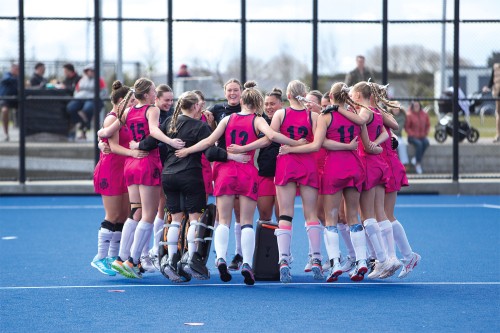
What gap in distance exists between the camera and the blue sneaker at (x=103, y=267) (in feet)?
30.7

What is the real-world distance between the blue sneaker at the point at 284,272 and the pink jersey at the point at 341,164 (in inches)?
29.6

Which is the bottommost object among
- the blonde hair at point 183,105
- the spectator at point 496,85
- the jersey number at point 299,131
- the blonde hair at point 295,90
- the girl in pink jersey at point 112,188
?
the girl in pink jersey at point 112,188

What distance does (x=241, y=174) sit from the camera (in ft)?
29.9

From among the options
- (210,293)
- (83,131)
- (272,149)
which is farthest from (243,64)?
(210,293)

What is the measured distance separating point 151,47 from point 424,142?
5921mm

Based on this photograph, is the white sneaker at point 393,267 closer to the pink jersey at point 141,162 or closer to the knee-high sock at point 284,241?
the knee-high sock at point 284,241

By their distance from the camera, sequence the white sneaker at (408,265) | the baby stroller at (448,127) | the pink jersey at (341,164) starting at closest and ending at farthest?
the pink jersey at (341,164), the white sneaker at (408,265), the baby stroller at (448,127)

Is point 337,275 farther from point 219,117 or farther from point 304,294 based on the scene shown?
point 219,117

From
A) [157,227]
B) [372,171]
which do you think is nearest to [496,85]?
[372,171]

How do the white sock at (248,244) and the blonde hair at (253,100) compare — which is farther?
the blonde hair at (253,100)

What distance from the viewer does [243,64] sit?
18047 millimetres

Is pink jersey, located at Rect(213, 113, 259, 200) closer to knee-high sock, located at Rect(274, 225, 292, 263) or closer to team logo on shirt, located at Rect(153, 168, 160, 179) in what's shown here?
knee-high sock, located at Rect(274, 225, 292, 263)

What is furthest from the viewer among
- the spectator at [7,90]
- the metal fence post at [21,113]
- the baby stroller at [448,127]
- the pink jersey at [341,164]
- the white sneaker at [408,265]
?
the baby stroller at [448,127]

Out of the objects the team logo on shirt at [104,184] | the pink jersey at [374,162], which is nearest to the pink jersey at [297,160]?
the pink jersey at [374,162]
